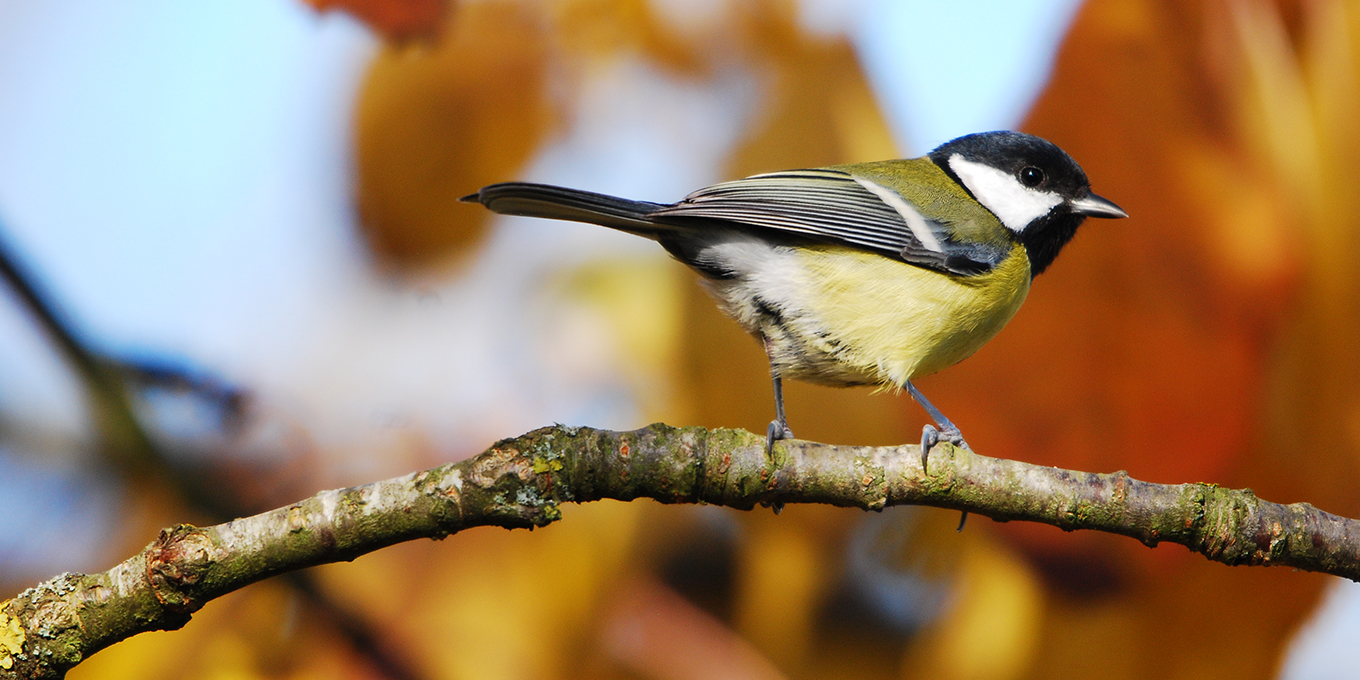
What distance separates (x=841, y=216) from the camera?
43.7 inches

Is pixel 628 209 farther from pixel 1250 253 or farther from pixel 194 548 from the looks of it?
pixel 1250 253

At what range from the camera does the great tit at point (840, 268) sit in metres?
1.06

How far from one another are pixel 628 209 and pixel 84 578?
64 cm

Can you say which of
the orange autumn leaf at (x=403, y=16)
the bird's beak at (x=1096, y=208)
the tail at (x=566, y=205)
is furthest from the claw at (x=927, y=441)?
the orange autumn leaf at (x=403, y=16)

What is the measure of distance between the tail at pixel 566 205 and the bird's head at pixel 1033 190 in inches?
21.8

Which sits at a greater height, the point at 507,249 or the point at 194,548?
the point at 507,249

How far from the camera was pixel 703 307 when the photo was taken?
1.39m

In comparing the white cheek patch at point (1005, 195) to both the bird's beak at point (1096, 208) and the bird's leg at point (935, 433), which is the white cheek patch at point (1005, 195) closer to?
the bird's beak at point (1096, 208)

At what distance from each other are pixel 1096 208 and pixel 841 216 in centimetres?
43

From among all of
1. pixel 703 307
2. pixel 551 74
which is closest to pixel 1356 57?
pixel 703 307

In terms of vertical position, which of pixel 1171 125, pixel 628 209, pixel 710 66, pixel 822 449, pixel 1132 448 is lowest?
pixel 1132 448

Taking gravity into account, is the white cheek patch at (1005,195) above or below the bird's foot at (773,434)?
above

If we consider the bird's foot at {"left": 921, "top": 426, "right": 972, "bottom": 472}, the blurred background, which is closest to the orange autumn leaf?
the blurred background

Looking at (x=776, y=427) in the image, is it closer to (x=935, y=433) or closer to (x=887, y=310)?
(x=935, y=433)
